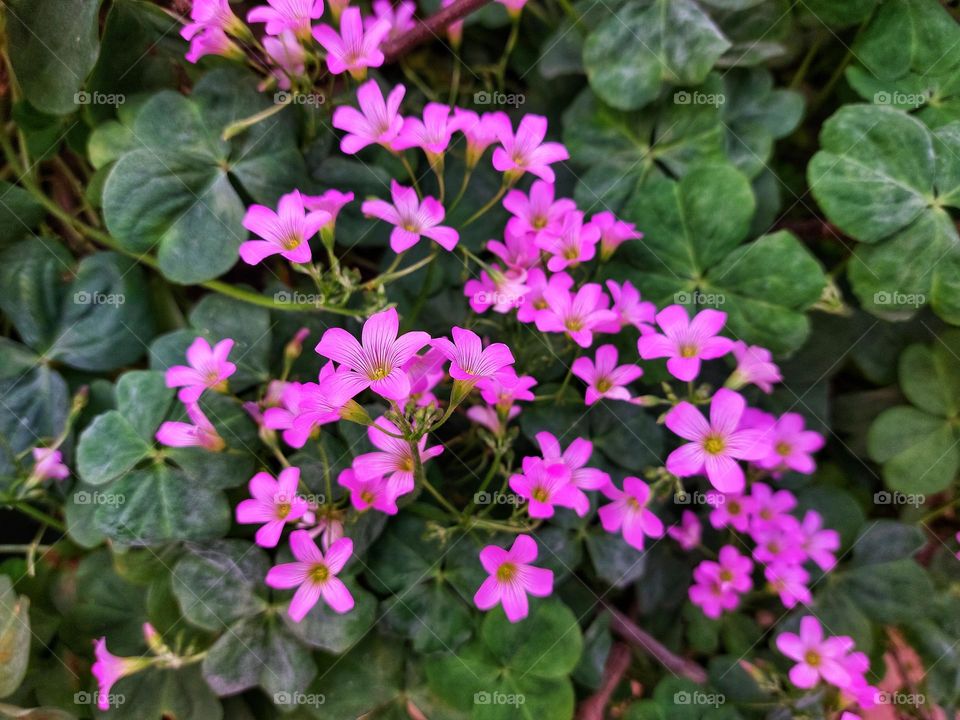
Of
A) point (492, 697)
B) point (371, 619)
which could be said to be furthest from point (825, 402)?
point (371, 619)

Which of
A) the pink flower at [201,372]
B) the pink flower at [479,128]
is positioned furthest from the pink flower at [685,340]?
the pink flower at [201,372]

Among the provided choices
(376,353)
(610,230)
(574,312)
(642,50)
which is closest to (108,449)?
(376,353)

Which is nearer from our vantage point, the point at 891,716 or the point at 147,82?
the point at 147,82

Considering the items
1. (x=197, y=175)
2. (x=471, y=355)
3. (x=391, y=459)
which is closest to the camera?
(x=471, y=355)

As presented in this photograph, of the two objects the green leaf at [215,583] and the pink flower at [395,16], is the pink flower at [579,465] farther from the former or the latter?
the pink flower at [395,16]

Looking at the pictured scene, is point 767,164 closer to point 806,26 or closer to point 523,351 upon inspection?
point 806,26

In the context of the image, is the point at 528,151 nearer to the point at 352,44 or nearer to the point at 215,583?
the point at 352,44
